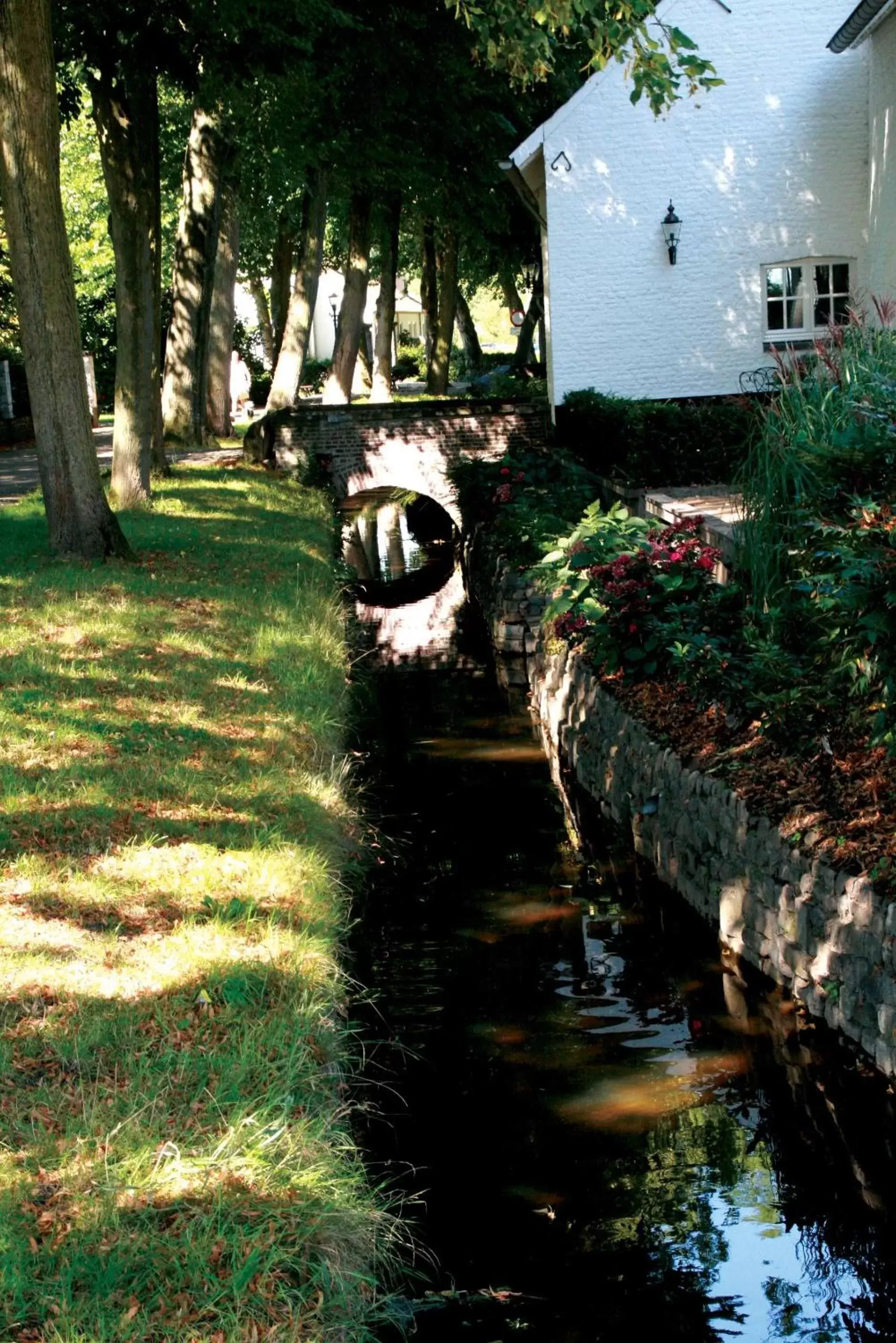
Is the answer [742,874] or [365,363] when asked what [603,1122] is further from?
[365,363]

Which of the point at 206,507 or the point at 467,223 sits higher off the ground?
the point at 467,223

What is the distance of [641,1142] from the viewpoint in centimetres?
601

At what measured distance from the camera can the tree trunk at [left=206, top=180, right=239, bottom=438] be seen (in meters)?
27.3

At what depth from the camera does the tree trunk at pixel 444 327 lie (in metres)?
36.8

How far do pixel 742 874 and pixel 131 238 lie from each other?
11.7 m

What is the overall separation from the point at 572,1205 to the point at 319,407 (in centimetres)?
1975

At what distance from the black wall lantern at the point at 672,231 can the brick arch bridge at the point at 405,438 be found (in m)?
3.34

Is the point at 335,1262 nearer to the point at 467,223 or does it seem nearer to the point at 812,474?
the point at 812,474

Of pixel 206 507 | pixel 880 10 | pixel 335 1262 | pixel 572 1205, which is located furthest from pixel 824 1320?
pixel 880 10

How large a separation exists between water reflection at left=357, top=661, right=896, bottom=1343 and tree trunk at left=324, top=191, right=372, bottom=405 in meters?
20.8

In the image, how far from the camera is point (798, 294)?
22.2 metres

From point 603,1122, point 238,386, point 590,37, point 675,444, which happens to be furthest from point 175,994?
point 238,386

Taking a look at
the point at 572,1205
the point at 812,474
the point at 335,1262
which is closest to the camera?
the point at 335,1262

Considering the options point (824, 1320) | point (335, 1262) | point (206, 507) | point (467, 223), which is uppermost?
point (467, 223)
